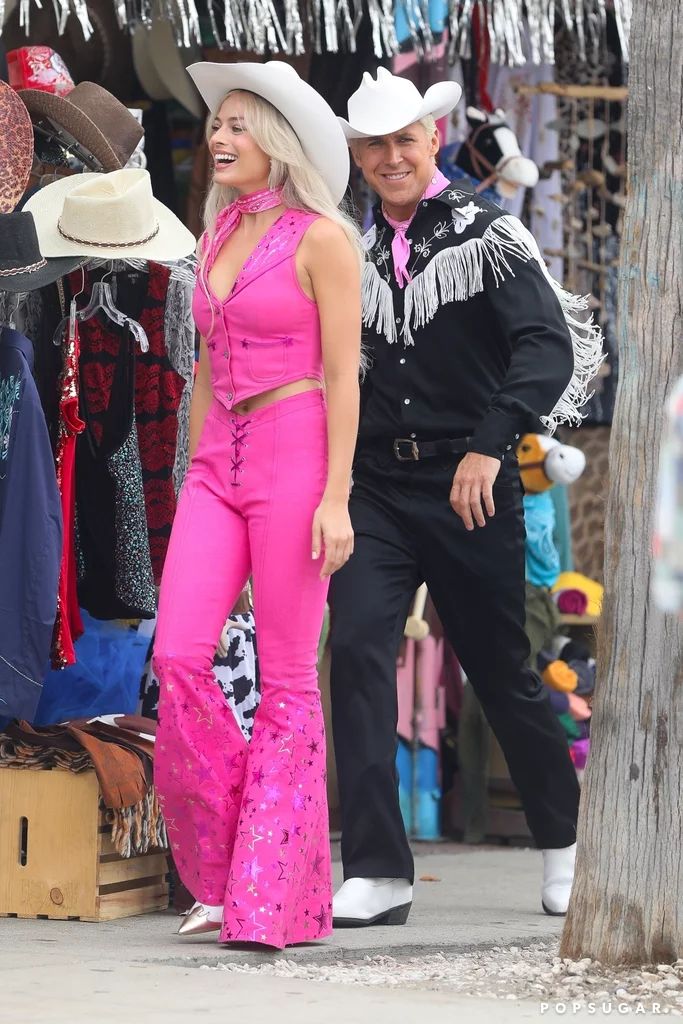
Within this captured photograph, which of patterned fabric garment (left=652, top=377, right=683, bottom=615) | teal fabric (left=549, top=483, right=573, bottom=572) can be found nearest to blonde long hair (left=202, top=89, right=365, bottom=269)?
patterned fabric garment (left=652, top=377, right=683, bottom=615)

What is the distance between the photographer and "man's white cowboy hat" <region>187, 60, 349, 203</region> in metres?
4.16

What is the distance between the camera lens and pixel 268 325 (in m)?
4.11

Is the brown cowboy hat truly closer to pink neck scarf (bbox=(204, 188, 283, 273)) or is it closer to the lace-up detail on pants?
pink neck scarf (bbox=(204, 188, 283, 273))

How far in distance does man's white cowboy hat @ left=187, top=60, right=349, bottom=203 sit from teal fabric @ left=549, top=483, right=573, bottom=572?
307 centimetres

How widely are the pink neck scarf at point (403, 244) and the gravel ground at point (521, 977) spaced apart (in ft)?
5.97

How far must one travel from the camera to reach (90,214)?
4691 mm

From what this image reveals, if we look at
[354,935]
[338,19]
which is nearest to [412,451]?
[354,935]

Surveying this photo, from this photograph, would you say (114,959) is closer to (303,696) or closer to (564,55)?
(303,696)

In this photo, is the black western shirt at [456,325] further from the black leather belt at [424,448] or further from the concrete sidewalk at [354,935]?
the concrete sidewalk at [354,935]

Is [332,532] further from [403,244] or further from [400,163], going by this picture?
[400,163]

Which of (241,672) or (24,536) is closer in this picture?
(24,536)

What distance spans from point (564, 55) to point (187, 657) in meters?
4.26

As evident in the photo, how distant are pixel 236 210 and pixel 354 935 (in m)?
1.79

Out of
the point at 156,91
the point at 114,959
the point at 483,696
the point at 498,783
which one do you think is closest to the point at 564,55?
the point at 156,91
